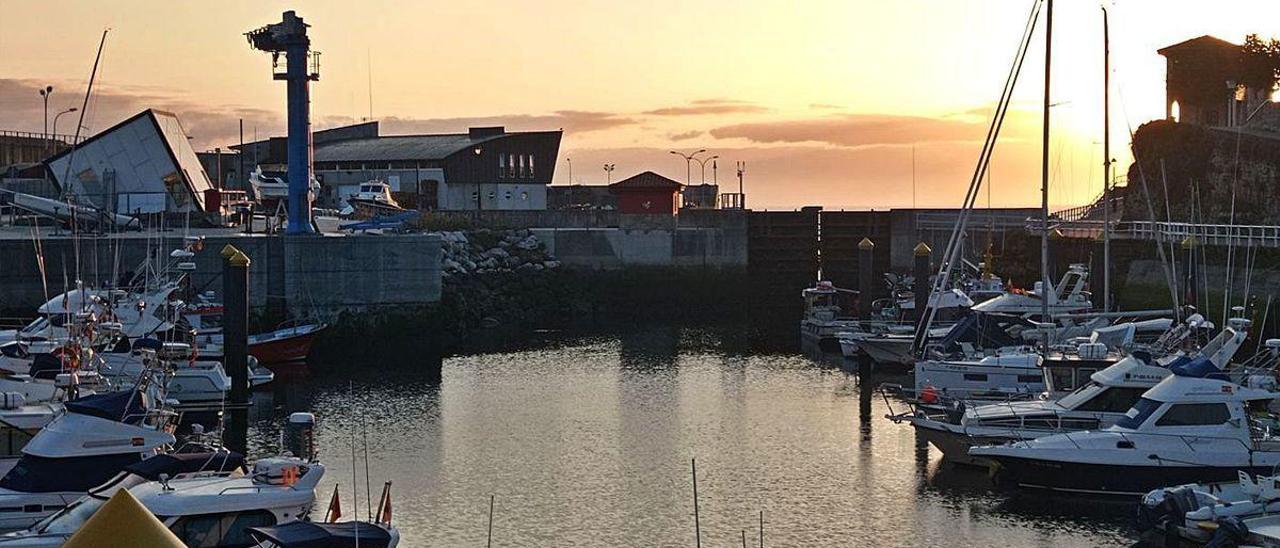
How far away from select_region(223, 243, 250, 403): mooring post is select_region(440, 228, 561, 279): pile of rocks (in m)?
25.6

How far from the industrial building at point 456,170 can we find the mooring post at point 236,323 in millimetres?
50732

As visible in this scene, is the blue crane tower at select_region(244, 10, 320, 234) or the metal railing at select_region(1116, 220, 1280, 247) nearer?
the metal railing at select_region(1116, 220, 1280, 247)

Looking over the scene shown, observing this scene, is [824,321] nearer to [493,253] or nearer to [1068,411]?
[493,253]

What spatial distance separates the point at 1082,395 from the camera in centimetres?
3183

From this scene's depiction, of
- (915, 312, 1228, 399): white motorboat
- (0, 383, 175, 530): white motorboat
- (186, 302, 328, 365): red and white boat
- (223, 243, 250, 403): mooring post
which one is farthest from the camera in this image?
(186, 302, 328, 365): red and white boat

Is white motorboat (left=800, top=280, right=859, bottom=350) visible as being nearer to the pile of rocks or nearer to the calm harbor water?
the calm harbor water

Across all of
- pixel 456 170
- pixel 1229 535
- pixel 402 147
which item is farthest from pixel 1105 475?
pixel 402 147

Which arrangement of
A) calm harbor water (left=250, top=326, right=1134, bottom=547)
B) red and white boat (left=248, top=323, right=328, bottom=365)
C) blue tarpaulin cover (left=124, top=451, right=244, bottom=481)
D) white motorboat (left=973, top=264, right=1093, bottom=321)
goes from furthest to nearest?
1. red and white boat (left=248, top=323, right=328, bottom=365)
2. white motorboat (left=973, top=264, right=1093, bottom=321)
3. calm harbor water (left=250, top=326, right=1134, bottom=547)
4. blue tarpaulin cover (left=124, top=451, right=244, bottom=481)

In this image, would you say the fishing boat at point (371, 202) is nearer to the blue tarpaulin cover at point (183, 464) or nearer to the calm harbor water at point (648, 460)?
the calm harbor water at point (648, 460)

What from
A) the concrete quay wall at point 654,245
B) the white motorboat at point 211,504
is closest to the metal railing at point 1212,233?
the concrete quay wall at point 654,245

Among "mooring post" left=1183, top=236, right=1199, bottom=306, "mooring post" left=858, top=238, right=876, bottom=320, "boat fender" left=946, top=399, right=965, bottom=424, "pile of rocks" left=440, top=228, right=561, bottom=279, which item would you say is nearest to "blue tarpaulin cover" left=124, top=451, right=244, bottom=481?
"boat fender" left=946, top=399, right=965, bottom=424

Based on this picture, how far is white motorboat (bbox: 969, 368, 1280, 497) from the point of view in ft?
95.1

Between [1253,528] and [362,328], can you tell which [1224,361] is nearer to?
[1253,528]

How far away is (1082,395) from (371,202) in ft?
205
